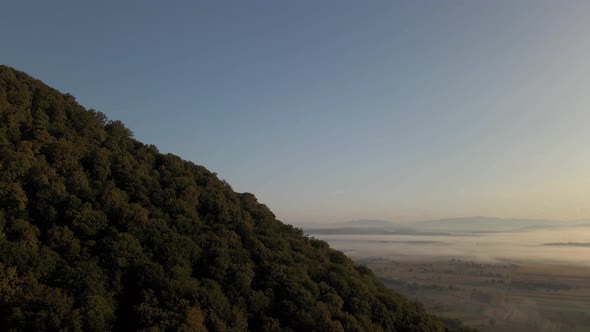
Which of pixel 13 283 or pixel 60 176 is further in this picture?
pixel 60 176

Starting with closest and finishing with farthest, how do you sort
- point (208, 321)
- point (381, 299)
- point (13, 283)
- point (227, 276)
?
point (13, 283)
point (208, 321)
point (227, 276)
point (381, 299)

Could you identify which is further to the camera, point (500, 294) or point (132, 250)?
point (500, 294)

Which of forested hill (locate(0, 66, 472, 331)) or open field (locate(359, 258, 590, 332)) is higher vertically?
forested hill (locate(0, 66, 472, 331))

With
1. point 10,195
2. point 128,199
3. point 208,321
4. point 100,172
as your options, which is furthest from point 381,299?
point 10,195

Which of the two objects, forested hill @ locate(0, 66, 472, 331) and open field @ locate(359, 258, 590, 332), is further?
open field @ locate(359, 258, 590, 332)

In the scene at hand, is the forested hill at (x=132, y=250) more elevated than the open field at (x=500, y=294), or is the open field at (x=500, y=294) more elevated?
the forested hill at (x=132, y=250)

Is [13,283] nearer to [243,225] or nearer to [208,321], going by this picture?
[208,321]

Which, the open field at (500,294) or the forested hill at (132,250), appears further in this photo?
the open field at (500,294)

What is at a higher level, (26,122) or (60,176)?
(26,122)
